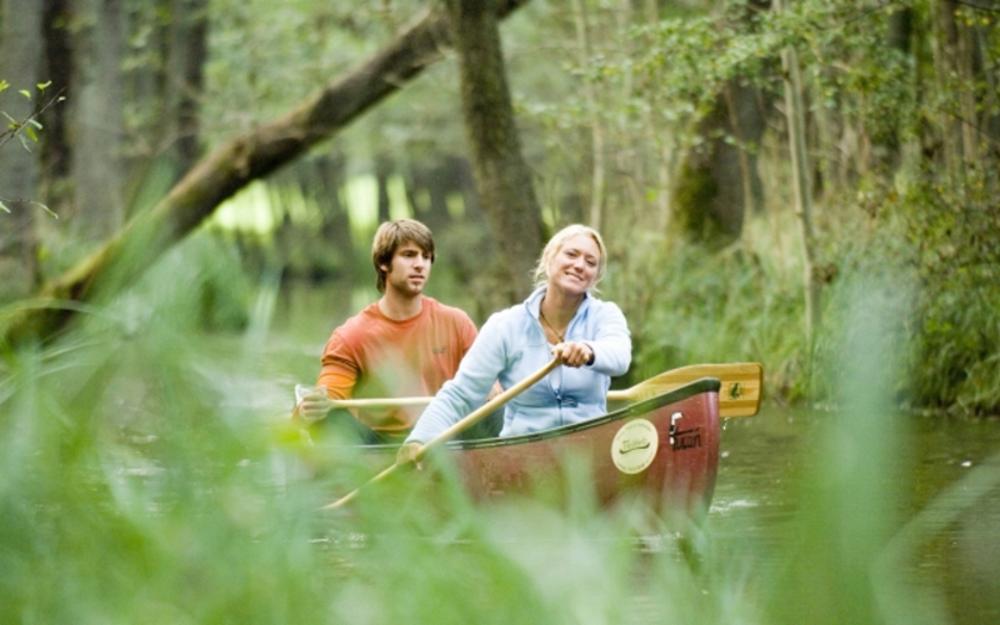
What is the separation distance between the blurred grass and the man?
16.6 feet

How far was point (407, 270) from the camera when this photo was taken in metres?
8.88

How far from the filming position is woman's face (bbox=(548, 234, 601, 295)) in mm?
7633

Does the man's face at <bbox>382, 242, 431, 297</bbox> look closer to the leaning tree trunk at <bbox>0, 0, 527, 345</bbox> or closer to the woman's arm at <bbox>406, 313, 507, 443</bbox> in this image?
the woman's arm at <bbox>406, 313, 507, 443</bbox>

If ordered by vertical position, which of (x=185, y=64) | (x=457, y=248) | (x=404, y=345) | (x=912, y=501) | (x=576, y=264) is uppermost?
(x=185, y=64)

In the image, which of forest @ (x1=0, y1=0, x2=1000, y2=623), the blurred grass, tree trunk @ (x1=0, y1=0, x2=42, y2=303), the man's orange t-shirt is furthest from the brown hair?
the blurred grass

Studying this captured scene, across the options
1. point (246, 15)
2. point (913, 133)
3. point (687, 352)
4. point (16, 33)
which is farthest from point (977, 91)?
point (246, 15)

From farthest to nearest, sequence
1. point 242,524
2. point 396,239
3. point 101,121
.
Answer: point 101,121 < point 396,239 < point 242,524

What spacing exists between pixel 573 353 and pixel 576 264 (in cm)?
47

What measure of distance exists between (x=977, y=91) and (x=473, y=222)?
3126 cm

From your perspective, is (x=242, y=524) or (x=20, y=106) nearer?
(x=242, y=524)

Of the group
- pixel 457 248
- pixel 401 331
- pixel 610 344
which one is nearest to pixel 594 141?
pixel 401 331

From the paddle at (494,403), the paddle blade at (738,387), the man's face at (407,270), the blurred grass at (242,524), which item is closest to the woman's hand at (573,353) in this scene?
the paddle at (494,403)

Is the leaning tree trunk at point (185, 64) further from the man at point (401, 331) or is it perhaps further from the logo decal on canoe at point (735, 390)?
the logo decal on canoe at point (735, 390)

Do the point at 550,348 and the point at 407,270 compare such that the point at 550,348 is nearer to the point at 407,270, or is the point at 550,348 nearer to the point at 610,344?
the point at 610,344
